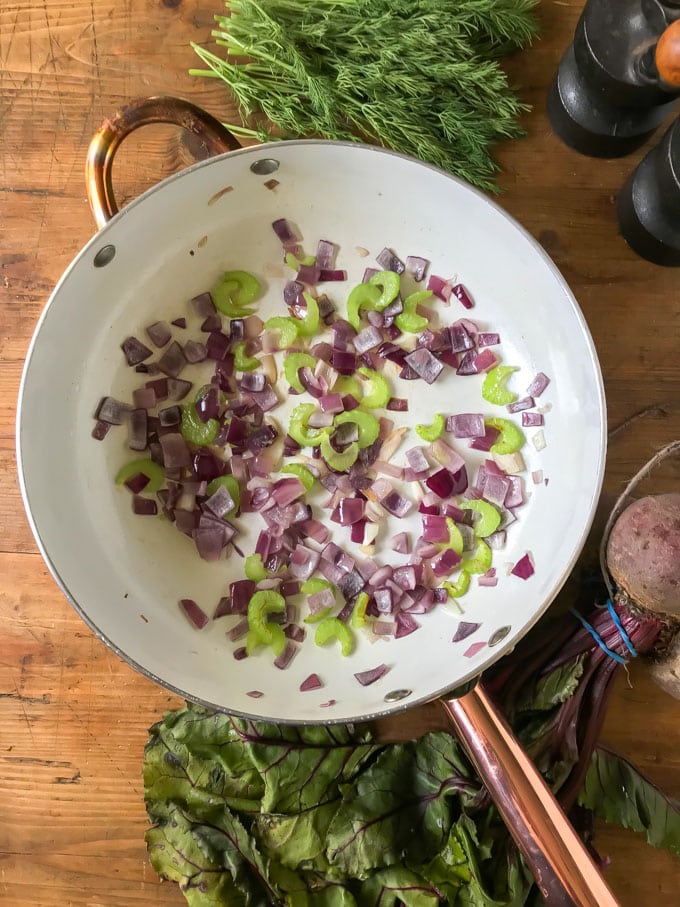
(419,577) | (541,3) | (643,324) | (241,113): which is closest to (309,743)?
(419,577)

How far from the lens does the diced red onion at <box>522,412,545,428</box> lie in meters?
1.19

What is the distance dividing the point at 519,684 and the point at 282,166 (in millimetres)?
892

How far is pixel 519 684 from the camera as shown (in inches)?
45.9

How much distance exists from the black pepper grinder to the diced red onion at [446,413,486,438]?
0.47 metres

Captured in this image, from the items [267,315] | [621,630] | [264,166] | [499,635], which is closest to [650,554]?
[621,630]

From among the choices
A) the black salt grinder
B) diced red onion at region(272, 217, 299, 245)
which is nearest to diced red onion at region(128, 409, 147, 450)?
diced red onion at region(272, 217, 299, 245)

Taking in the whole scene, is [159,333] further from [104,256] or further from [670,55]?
[670,55]

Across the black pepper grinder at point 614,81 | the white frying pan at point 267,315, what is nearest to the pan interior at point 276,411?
the white frying pan at point 267,315

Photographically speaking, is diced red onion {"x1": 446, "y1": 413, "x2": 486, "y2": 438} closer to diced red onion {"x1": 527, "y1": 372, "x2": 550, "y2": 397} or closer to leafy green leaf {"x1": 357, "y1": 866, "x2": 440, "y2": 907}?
diced red onion {"x1": 527, "y1": 372, "x2": 550, "y2": 397}

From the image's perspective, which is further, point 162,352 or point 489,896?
point 162,352

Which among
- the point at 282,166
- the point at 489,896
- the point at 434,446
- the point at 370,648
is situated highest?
the point at 282,166

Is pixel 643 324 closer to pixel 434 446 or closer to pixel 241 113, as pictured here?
pixel 434 446

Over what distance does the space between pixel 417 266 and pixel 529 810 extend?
0.83 meters

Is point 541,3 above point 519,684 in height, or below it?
above
